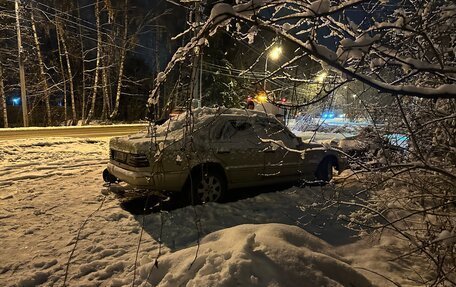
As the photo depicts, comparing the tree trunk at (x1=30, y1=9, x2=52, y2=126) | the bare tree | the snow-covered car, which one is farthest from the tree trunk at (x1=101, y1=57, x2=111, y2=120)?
the bare tree

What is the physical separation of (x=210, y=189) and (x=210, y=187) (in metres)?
0.03

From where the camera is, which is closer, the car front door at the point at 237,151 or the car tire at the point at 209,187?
the car tire at the point at 209,187

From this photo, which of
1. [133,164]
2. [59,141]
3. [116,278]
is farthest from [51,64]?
[116,278]

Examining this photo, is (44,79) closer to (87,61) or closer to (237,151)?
(87,61)

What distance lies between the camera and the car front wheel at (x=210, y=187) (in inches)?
229

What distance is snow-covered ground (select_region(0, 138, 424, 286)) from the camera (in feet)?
9.26

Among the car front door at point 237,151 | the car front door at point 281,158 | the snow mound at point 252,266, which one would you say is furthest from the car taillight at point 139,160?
the snow mound at point 252,266

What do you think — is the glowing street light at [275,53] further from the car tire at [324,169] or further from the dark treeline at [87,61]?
the dark treeline at [87,61]

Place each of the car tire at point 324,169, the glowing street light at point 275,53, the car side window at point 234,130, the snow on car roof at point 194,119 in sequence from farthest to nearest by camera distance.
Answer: the car tire at point 324,169 → the car side window at point 234,130 → the glowing street light at point 275,53 → the snow on car roof at point 194,119

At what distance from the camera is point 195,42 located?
169 cm

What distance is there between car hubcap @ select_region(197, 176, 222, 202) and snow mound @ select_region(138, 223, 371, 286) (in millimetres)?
2522

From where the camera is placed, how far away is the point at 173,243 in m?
4.47

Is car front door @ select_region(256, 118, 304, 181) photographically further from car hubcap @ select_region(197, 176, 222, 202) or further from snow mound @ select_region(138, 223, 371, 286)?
snow mound @ select_region(138, 223, 371, 286)

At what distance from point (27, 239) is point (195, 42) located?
4.07 metres
